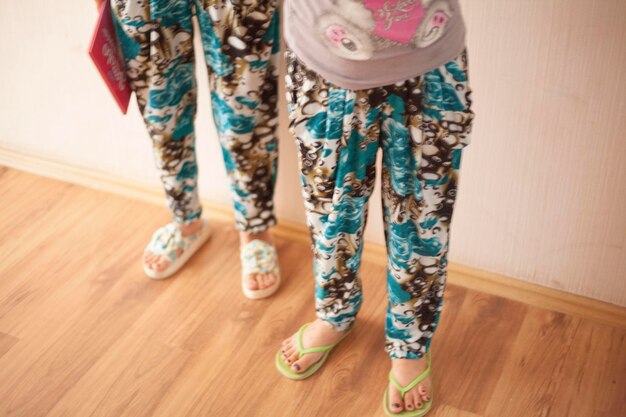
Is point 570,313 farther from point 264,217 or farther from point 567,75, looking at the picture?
point 264,217

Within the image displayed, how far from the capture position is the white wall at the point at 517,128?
4.25 ft

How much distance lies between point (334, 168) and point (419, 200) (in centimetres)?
15

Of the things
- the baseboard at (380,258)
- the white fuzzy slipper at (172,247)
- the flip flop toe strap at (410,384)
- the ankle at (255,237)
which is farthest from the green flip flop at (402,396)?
the white fuzzy slipper at (172,247)

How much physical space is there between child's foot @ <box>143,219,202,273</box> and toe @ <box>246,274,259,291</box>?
20 cm

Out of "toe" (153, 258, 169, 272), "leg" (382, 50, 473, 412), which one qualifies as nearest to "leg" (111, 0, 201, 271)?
"toe" (153, 258, 169, 272)

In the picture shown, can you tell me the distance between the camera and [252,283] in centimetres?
165

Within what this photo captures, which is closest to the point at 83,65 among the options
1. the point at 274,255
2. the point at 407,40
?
the point at 274,255

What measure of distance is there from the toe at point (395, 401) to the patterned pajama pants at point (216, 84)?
19.8 inches

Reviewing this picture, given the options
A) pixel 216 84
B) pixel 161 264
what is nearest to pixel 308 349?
→ pixel 161 264

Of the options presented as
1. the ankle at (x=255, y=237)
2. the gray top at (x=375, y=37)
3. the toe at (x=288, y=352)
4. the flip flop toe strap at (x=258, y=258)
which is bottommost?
the toe at (x=288, y=352)

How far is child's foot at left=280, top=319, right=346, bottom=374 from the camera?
57.6 inches

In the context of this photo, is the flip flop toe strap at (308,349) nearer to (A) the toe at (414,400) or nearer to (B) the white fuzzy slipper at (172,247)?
(A) the toe at (414,400)

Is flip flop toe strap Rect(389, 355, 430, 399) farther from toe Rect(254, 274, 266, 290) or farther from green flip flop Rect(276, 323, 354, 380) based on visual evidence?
toe Rect(254, 274, 266, 290)

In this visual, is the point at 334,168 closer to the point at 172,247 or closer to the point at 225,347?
the point at 225,347
